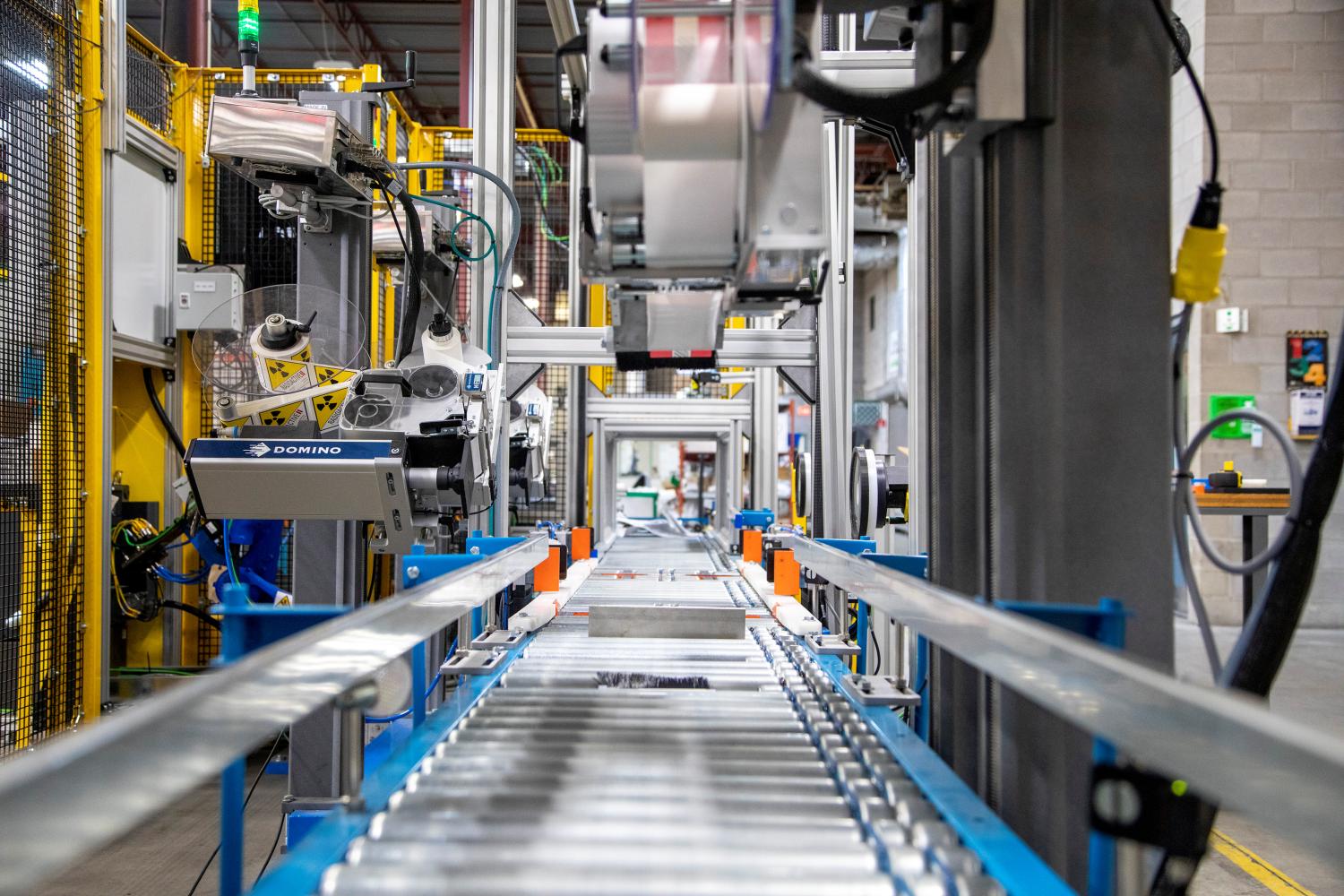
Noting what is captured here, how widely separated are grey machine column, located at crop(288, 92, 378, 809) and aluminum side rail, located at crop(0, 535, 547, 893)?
1.81m

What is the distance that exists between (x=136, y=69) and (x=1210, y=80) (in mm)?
7994

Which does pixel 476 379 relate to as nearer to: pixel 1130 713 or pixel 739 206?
pixel 739 206

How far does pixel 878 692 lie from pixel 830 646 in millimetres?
378

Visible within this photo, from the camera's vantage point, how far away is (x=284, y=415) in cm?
256

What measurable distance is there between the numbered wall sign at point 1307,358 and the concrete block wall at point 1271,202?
2.8 inches

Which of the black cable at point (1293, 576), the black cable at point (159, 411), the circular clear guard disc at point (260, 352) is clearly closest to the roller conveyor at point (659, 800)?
the black cable at point (1293, 576)

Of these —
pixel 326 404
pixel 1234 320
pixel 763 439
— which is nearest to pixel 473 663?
pixel 326 404

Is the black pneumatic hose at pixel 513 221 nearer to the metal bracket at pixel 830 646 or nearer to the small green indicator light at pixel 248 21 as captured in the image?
the small green indicator light at pixel 248 21

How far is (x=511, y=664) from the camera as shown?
208cm

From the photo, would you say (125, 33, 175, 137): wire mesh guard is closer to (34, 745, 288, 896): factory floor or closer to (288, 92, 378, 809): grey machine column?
(288, 92, 378, 809): grey machine column

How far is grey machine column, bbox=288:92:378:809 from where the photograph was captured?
2.78 metres

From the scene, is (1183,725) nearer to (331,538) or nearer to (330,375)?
(330,375)

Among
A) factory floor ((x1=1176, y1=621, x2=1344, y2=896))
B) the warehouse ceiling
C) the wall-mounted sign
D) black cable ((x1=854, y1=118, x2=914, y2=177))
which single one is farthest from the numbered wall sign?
the warehouse ceiling

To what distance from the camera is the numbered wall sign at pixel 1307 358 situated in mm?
6957
